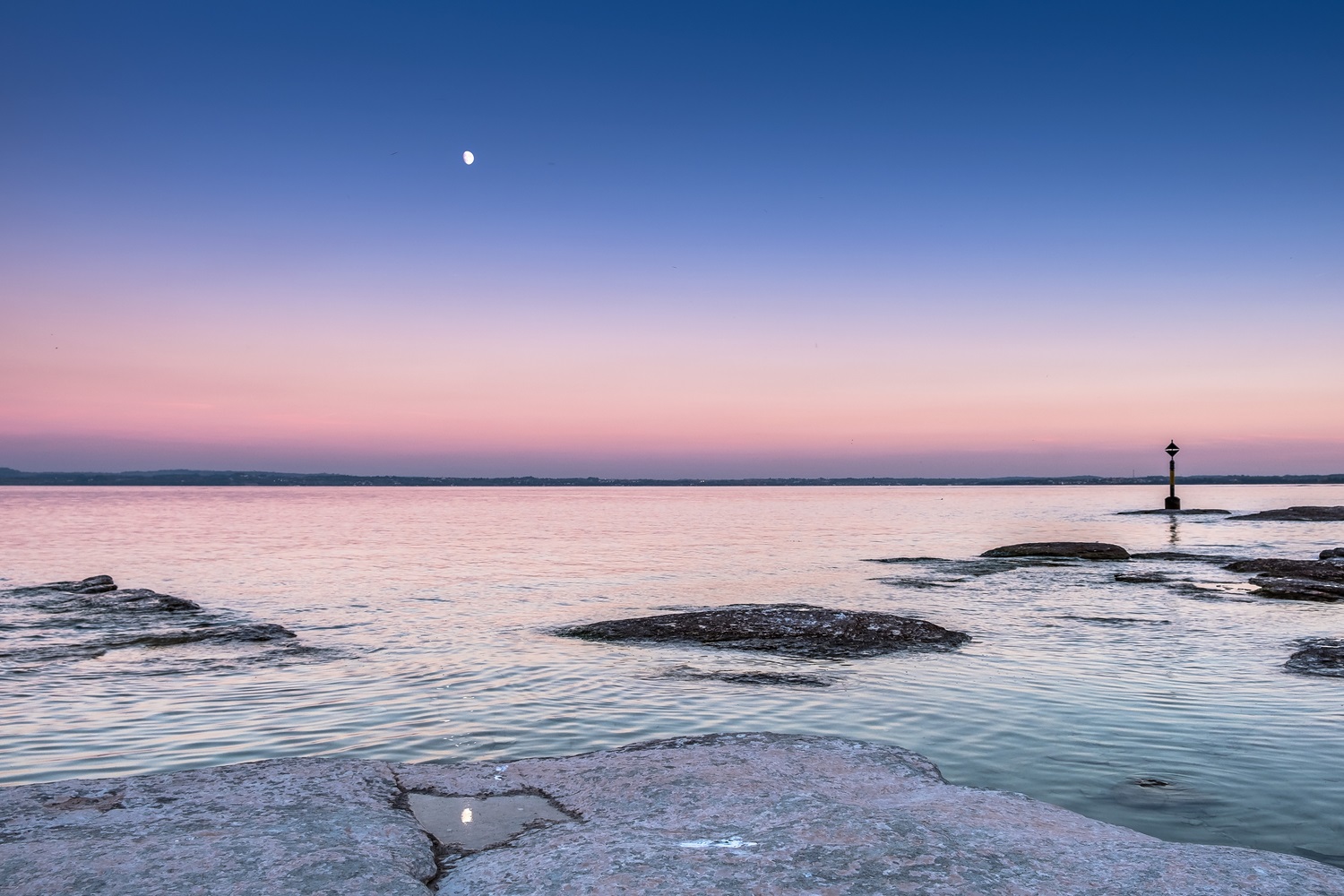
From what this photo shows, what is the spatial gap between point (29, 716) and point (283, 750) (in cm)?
395

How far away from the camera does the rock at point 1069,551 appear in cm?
3241

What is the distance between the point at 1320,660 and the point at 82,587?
2722 cm

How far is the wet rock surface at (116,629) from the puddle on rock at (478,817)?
8973 millimetres

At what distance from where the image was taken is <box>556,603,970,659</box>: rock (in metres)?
14.8

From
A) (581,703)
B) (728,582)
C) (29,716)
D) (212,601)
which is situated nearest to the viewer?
(29,716)

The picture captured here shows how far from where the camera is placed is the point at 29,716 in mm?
10539

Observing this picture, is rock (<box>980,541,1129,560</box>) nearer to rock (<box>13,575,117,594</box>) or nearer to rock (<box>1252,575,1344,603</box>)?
rock (<box>1252,575,1344,603</box>)

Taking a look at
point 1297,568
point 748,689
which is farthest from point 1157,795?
point 1297,568

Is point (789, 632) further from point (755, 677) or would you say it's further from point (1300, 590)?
point (1300, 590)

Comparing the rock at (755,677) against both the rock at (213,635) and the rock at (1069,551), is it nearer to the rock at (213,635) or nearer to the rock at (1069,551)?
the rock at (213,635)

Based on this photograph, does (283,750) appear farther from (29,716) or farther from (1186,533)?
(1186,533)

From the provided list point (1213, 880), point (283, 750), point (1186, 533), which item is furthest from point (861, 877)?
point (1186, 533)

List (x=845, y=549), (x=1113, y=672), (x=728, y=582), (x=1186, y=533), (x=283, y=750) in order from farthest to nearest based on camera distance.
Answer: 1. (x=1186, y=533)
2. (x=845, y=549)
3. (x=728, y=582)
4. (x=1113, y=672)
5. (x=283, y=750)

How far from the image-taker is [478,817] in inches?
249
